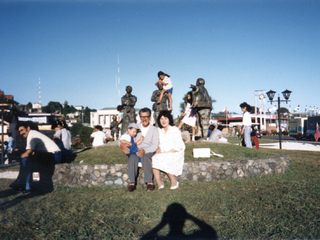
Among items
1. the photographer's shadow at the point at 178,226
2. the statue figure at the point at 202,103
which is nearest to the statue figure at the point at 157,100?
the statue figure at the point at 202,103

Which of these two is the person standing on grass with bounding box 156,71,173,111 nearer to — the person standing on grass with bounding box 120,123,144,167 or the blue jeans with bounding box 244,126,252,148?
the blue jeans with bounding box 244,126,252,148

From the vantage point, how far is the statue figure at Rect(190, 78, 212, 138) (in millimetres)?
9500

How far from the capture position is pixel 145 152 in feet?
18.5

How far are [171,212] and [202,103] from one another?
599 centimetres

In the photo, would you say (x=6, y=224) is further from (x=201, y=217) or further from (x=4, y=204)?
(x=201, y=217)

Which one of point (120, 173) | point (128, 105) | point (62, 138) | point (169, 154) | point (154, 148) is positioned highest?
point (128, 105)

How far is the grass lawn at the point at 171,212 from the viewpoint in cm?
326

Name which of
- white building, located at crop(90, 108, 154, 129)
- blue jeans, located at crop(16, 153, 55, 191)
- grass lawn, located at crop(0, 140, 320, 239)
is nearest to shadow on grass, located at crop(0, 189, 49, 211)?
grass lawn, located at crop(0, 140, 320, 239)

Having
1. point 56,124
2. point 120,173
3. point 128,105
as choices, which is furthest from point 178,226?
point 128,105

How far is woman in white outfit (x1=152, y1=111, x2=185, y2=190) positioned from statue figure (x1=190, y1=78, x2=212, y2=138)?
393cm

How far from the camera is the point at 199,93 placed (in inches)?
375

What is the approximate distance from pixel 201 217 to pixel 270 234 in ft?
3.12

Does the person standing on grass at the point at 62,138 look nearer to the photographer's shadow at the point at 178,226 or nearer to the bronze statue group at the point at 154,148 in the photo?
the bronze statue group at the point at 154,148

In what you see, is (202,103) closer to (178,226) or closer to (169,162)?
(169,162)
